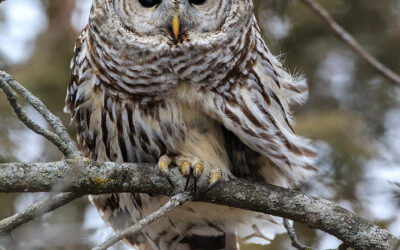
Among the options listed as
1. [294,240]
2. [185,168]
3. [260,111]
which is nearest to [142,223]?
[185,168]

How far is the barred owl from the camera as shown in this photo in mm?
3797

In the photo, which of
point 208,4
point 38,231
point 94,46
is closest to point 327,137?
point 208,4

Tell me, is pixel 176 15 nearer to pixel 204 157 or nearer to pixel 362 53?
pixel 204 157

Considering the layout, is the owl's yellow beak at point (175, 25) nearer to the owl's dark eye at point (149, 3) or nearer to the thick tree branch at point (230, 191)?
the owl's dark eye at point (149, 3)

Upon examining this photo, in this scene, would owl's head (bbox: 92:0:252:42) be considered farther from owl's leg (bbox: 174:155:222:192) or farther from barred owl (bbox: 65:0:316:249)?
owl's leg (bbox: 174:155:222:192)

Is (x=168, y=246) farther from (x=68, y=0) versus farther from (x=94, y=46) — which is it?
(x=68, y=0)

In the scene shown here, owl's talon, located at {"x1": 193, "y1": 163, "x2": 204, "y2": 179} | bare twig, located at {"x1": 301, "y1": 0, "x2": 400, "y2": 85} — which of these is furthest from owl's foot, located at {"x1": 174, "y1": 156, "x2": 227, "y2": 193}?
bare twig, located at {"x1": 301, "y1": 0, "x2": 400, "y2": 85}

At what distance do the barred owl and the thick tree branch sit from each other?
14 centimetres

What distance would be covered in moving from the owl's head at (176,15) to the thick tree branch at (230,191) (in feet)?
3.18

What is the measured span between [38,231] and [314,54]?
4.38 metres

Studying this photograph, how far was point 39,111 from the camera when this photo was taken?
311 centimetres

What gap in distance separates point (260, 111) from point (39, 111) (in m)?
1.42

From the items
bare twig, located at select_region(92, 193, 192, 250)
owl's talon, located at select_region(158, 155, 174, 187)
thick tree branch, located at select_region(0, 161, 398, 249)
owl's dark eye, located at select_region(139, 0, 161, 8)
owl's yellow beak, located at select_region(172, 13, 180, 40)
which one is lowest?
bare twig, located at select_region(92, 193, 192, 250)

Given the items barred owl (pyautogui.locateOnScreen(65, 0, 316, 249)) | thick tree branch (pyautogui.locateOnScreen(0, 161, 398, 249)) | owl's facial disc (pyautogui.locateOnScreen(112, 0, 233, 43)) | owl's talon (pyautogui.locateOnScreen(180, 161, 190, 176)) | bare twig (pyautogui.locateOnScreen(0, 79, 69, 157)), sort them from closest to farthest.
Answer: bare twig (pyautogui.locateOnScreen(0, 79, 69, 157)), thick tree branch (pyautogui.locateOnScreen(0, 161, 398, 249)), owl's talon (pyautogui.locateOnScreen(180, 161, 190, 176)), barred owl (pyautogui.locateOnScreen(65, 0, 316, 249)), owl's facial disc (pyautogui.locateOnScreen(112, 0, 233, 43))
